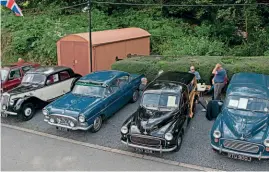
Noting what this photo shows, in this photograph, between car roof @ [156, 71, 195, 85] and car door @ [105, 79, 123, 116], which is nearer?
car roof @ [156, 71, 195, 85]

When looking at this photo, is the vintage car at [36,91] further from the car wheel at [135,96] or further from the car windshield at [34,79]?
the car wheel at [135,96]

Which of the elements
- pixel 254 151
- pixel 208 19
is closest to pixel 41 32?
pixel 208 19

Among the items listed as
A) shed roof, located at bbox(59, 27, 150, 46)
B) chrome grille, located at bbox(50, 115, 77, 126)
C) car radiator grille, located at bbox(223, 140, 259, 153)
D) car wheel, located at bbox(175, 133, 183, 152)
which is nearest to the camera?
car radiator grille, located at bbox(223, 140, 259, 153)

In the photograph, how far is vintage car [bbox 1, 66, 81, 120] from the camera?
33.0ft

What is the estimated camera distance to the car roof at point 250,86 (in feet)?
26.5

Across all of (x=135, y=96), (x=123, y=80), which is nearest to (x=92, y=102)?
(x=123, y=80)

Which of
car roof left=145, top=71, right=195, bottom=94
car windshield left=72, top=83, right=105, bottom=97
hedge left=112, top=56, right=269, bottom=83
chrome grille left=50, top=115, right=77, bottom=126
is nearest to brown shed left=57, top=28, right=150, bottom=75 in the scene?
hedge left=112, top=56, right=269, bottom=83

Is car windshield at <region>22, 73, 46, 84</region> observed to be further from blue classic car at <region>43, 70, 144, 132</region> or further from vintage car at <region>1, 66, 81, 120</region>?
blue classic car at <region>43, 70, 144, 132</region>

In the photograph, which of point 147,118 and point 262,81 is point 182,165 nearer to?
point 147,118

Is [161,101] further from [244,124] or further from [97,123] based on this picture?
[244,124]

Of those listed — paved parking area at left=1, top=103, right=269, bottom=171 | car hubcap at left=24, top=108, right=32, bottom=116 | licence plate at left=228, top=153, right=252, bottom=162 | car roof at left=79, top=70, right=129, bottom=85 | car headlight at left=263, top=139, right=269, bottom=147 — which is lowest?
paved parking area at left=1, top=103, right=269, bottom=171

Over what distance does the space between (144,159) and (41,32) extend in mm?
15425

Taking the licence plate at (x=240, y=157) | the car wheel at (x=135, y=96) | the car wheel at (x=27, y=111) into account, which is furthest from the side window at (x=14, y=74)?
the licence plate at (x=240, y=157)

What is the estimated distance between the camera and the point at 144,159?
24.7 feet
